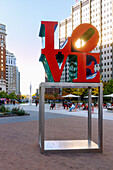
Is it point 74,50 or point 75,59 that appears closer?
point 74,50

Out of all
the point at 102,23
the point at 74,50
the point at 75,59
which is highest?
the point at 102,23

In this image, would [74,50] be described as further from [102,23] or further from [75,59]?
[102,23]

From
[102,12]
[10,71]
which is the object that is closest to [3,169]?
[102,12]

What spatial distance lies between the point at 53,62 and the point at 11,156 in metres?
3.76

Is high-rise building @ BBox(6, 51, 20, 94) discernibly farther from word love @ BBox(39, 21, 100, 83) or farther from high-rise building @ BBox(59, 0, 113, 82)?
word love @ BBox(39, 21, 100, 83)

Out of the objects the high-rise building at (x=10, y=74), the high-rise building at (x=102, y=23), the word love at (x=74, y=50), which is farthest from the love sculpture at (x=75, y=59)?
the high-rise building at (x=10, y=74)

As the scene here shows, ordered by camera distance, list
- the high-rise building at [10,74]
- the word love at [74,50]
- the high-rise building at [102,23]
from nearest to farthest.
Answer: the word love at [74,50] → the high-rise building at [102,23] → the high-rise building at [10,74]

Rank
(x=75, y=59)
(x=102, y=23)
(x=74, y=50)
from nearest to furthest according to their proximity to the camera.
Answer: (x=74, y=50) → (x=75, y=59) → (x=102, y=23)

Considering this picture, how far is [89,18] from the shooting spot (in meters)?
112

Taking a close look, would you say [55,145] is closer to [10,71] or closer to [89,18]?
[89,18]

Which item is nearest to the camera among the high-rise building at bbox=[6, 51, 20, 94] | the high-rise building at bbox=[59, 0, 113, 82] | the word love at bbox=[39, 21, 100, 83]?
the word love at bbox=[39, 21, 100, 83]

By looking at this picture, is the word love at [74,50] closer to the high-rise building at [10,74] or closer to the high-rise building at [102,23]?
the high-rise building at [102,23]

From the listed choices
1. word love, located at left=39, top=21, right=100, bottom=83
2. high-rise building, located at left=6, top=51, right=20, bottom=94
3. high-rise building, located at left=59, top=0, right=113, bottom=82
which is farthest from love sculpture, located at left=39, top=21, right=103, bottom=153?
high-rise building, located at left=6, top=51, right=20, bottom=94

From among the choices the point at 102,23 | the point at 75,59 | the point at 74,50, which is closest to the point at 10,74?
the point at 102,23
